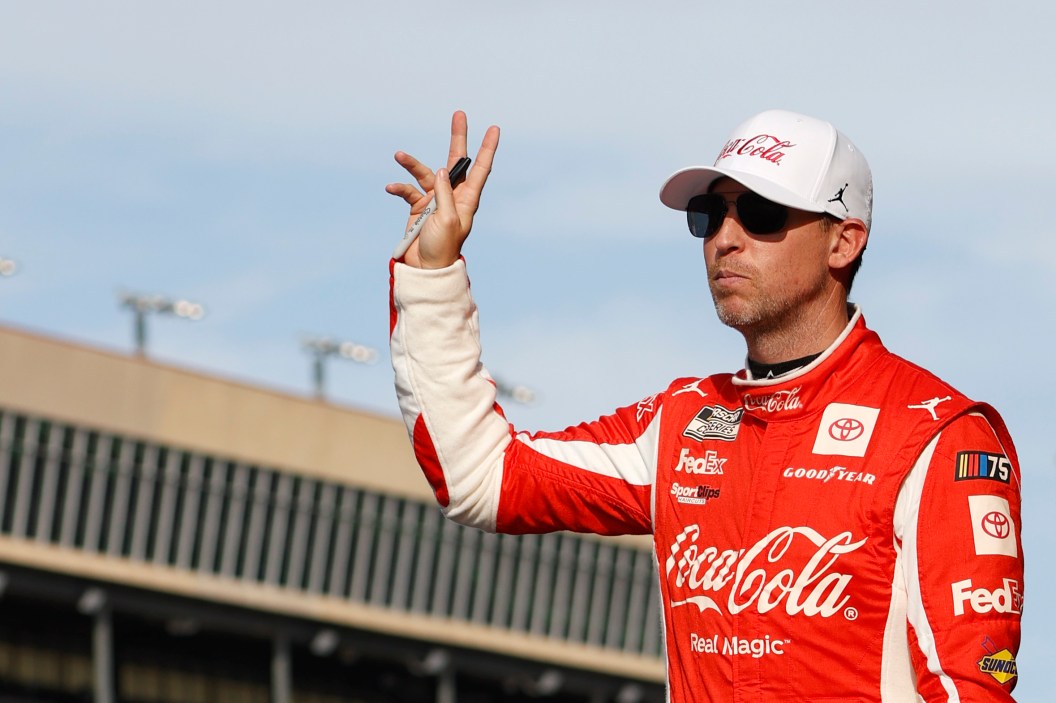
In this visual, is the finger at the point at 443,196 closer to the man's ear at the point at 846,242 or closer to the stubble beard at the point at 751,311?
the stubble beard at the point at 751,311

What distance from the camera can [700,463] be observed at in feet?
17.7

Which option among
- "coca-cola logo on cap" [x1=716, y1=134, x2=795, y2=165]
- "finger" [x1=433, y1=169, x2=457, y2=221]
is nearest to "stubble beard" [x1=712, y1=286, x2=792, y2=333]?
"coca-cola logo on cap" [x1=716, y1=134, x2=795, y2=165]

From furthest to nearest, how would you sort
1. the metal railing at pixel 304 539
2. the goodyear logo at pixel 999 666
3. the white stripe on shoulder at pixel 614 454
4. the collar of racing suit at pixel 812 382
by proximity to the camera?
1. the metal railing at pixel 304 539
2. the white stripe on shoulder at pixel 614 454
3. the collar of racing suit at pixel 812 382
4. the goodyear logo at pixel 999 666

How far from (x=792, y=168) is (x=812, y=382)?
52 centimetres

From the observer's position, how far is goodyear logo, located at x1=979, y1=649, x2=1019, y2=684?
4758 millimetres

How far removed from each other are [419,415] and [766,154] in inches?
43.3

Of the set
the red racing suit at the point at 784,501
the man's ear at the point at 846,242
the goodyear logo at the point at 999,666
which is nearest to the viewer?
the goodyear logo at the point at 999,666

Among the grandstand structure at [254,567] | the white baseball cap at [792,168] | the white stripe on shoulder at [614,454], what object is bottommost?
the grandstand structure at [254,567]

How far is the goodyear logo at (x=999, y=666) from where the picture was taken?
15.6ft

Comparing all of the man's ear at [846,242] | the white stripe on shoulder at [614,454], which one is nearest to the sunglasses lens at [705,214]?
the man's ear at [846,242]

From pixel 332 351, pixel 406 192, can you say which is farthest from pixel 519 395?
pixel 406 192

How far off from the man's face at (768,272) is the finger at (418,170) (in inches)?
34.7

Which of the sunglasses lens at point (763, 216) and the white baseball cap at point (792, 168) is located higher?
the white baseball cap at point (792, 168)

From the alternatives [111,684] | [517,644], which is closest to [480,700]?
[517,644]
